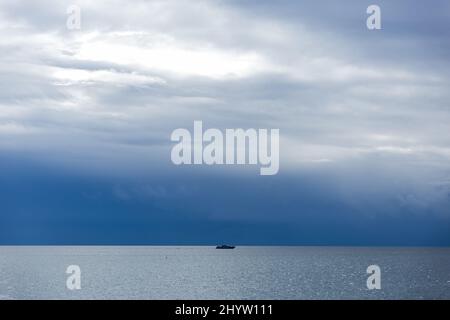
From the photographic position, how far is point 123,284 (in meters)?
132
